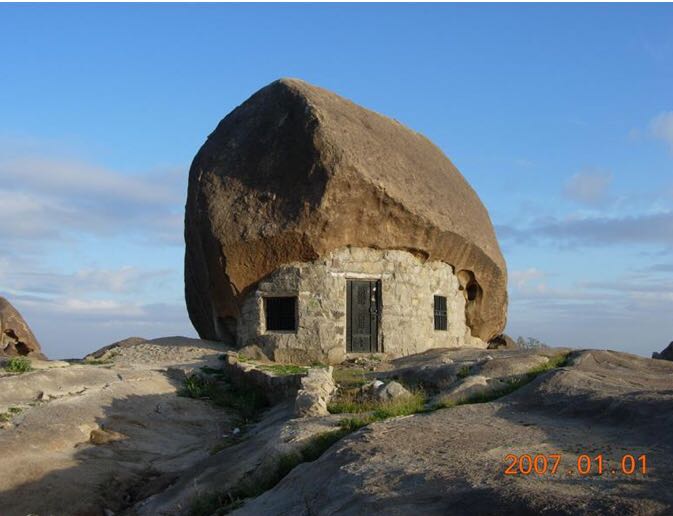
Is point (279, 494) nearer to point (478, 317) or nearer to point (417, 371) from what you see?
point (417, 371)

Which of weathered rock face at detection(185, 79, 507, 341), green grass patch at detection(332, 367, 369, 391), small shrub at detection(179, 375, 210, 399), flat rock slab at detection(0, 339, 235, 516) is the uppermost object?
weathered rock face at detection(185, 79, 507, 341)

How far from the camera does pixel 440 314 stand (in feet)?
56.4

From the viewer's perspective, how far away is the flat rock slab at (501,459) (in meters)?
4.55

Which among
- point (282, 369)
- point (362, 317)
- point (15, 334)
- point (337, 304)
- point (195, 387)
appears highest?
point (337, 304)

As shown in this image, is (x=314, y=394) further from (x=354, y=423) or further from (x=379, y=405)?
(x=354, y=423)

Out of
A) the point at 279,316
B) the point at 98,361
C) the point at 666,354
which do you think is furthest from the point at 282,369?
the point at 666,354

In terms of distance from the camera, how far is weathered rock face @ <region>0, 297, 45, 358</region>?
22.6 m

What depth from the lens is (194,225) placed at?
16.7 m

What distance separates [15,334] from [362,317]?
12.6 meters

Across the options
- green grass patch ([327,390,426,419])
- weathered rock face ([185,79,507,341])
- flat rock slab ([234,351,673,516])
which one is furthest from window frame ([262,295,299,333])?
flat rock slab ([234,351,673,516])

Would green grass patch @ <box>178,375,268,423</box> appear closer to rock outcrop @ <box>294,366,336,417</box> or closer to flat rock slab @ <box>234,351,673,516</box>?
rock outcrop @ <box>294,366,336,417</box>

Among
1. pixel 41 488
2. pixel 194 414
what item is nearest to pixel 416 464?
pixel 41 488

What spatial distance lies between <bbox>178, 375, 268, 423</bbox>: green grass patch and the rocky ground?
12 centimetres

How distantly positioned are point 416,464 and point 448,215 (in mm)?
11681
